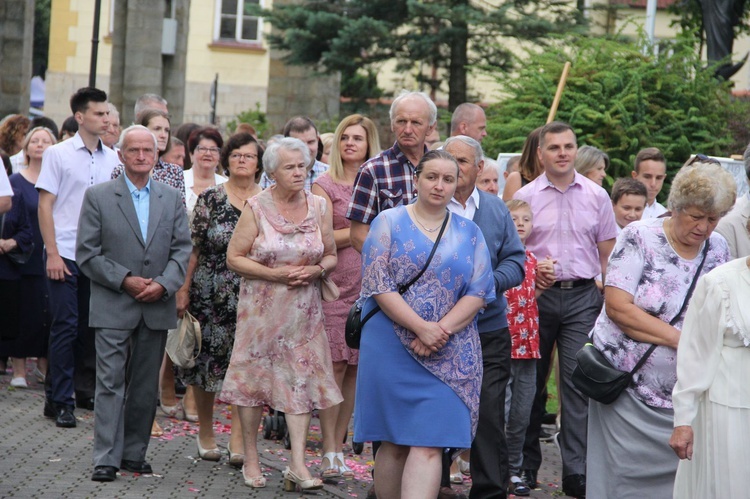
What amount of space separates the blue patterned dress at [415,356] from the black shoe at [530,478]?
209 centimetres

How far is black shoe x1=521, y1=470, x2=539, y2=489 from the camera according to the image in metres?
9.01

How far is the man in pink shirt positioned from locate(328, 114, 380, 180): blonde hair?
1192 mm

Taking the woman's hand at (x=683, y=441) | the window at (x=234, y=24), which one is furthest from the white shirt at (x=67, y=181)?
the window at (x=234, y=24)

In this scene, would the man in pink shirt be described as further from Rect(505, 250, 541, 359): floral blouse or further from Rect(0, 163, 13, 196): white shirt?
Rect(0, 163, 13, 196): white shirt

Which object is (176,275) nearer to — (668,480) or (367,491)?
(367,491)

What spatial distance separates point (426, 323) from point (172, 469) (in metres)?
2.76

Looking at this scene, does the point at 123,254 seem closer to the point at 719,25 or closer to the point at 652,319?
the point at 652,319

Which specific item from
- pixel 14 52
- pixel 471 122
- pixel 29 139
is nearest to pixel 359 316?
pixel 471 122

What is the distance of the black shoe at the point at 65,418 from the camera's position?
32.9ft

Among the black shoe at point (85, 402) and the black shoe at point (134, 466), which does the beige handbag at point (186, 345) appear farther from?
the black shoe at point (85, 402)

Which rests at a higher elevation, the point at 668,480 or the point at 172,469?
the point at 668,480

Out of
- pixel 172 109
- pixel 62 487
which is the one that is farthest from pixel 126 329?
pixel 172 109

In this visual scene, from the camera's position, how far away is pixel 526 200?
364 inches

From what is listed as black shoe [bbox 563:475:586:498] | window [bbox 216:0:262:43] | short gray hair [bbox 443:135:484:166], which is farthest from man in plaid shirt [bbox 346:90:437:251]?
window [bbox 216:0:262:43]
